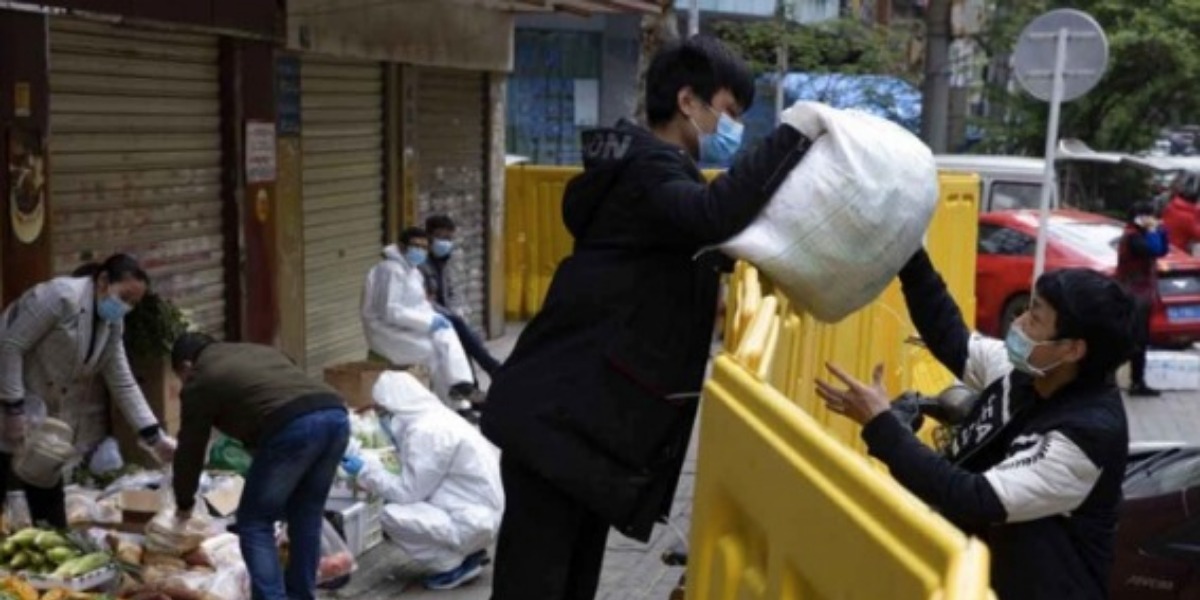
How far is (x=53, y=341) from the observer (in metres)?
6.93

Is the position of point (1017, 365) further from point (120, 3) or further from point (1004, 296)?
point (1004, 296)

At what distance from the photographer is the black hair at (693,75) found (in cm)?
325

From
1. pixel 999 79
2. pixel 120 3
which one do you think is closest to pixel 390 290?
pixel 120 3

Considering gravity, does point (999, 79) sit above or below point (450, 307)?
above

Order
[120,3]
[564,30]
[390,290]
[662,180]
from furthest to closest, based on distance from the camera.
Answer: [564,30], [390,290], [120,3], [662,180]

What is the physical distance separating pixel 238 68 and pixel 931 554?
29.0ft

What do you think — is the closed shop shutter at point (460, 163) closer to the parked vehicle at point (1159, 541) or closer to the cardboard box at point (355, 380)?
the cardboard box at point (355, 380)

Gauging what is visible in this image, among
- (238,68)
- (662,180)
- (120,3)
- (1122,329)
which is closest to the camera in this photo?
(662,180)

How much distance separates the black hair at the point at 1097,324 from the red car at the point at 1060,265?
37.3ft

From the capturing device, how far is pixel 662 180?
3.06 meters

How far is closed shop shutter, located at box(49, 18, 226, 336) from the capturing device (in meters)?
8.38

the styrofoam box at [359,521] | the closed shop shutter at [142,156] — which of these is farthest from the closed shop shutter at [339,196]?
the styrofoam box at [359,521]

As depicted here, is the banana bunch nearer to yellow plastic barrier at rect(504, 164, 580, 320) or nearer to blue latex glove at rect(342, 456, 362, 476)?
blue latex glove at rect(342, 456, 362, 476)

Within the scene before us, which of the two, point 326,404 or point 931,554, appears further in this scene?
point 326,404
